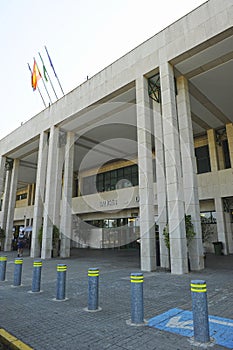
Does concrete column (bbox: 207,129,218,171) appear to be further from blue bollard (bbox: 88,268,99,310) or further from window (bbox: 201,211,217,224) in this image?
blue bollard (bbox: 88,268,99,310)

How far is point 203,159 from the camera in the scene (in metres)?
21.6

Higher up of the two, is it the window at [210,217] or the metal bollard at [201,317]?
the window at [210,217]

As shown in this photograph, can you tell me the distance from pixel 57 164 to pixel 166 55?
11812 mm

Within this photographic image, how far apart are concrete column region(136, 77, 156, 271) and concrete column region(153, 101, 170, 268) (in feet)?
3.02

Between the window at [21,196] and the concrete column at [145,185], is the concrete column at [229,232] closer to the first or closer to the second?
the concrete column at [145,185]

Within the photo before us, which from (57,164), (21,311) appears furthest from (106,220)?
(21,311)

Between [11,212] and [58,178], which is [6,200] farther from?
[58,178]

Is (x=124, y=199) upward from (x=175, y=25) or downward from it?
downward

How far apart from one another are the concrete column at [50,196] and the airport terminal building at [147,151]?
8cm

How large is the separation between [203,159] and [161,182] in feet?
32.6

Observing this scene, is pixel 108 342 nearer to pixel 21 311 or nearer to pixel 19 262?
pixel 21 311

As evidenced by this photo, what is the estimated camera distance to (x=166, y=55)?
490 inches

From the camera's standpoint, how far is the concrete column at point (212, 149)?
64.6 feet

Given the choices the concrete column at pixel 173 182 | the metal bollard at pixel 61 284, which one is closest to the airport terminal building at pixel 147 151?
the concrete column at pixel 173 182
